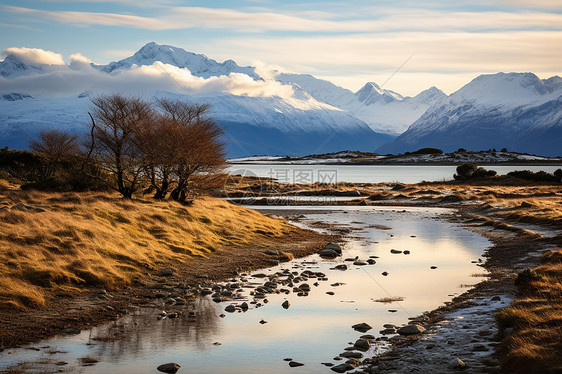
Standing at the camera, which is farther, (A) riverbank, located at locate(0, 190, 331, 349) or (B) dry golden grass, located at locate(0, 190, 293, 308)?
(B) dry golden grass, located at locate(0, 190, 293, 308)

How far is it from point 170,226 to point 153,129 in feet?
40.7

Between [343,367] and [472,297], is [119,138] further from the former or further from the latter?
[343,367]

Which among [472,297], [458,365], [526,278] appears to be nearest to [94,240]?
[472,297]

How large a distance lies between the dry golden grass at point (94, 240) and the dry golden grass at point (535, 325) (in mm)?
14625

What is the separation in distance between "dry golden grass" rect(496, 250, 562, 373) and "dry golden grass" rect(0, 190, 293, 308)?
14625mm

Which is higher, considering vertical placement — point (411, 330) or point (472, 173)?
point (411, 330)

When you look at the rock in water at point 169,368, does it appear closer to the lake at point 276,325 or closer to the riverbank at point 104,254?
the lake at point 276,325

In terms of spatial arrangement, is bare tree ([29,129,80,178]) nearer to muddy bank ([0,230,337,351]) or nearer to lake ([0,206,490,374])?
muddy bank ([0,230,337,351])

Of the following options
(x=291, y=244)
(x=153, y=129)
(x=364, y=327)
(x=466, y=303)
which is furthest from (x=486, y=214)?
(x=364, y=327)

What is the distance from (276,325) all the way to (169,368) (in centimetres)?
502

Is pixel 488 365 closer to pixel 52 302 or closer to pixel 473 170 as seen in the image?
pixel 52 302

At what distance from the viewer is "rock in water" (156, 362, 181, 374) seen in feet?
45.5

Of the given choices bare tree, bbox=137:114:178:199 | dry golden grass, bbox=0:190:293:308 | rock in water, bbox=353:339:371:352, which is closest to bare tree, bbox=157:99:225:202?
bare tree, bbox=137:114:178:199

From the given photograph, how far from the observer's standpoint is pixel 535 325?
15.5 m
